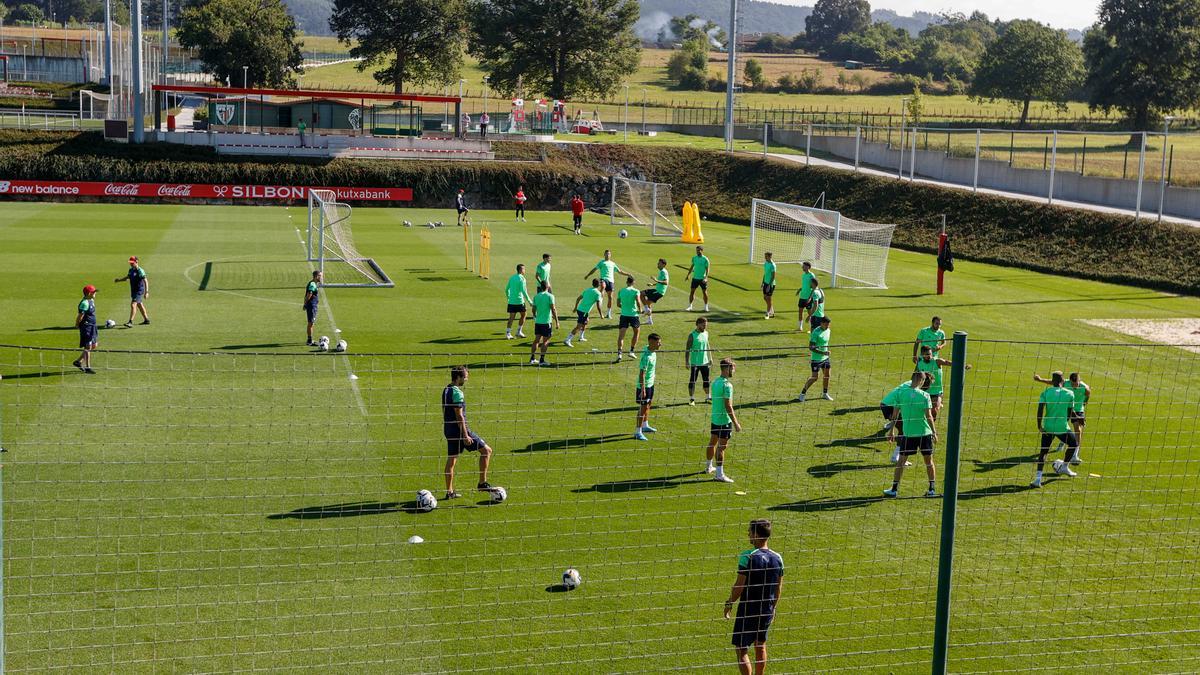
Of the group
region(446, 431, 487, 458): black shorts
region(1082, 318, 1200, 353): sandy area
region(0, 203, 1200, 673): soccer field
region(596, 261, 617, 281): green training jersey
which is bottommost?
region(0, 203, 1200, 673): soccer field

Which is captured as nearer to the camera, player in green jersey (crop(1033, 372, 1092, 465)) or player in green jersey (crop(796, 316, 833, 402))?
player in green jersey (crop(1033, 372, 1092, 465))

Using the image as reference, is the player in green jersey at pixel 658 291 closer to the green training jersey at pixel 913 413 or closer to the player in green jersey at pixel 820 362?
the player in green jersey at pixel 820 362

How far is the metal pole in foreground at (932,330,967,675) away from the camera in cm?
728

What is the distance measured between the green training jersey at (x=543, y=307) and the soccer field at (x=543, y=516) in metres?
1.17

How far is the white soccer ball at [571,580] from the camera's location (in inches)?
492

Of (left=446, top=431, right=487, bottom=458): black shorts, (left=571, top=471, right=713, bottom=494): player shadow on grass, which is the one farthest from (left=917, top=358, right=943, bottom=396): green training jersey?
(left=446, top=431, right=487, bottom=458): black shorts

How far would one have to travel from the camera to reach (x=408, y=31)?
102 m

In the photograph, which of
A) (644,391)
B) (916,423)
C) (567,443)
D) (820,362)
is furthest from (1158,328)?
(567,443)

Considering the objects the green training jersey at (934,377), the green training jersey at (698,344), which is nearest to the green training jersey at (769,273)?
the green training jersey at (698,344)

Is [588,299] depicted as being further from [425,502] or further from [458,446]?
[425,502]

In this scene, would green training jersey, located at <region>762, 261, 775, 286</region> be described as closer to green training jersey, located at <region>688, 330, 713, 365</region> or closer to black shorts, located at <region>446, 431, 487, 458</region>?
green training jersey, located at <region>688, 330, 713, 365</region>

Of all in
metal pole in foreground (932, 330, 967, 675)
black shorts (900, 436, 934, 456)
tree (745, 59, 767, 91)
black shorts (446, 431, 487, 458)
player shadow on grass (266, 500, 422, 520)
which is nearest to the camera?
metal pole in foreground (932, 330, 967, 675)

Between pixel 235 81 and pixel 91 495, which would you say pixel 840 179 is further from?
pixel 235 81

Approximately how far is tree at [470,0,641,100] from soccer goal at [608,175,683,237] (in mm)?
33186
